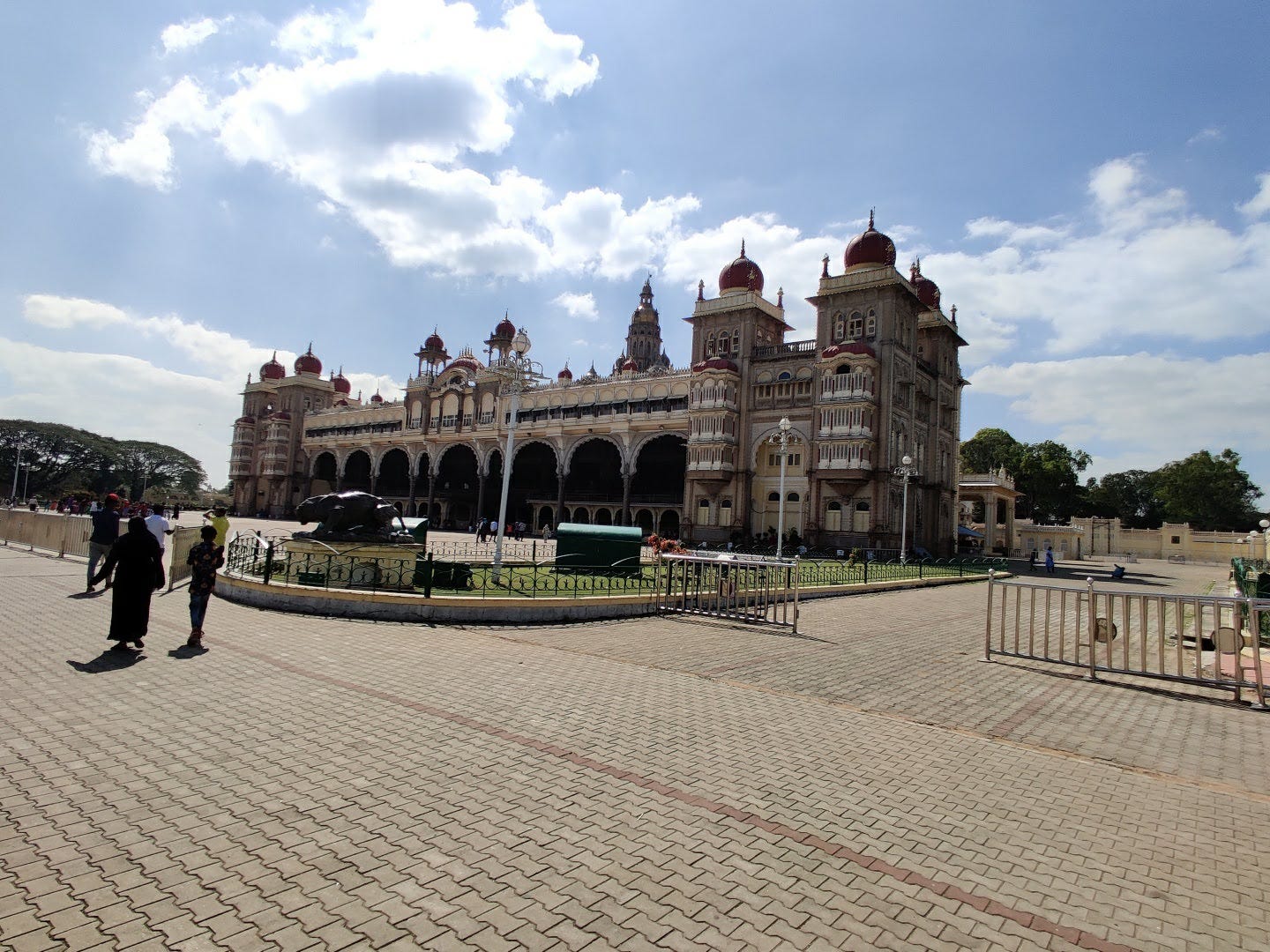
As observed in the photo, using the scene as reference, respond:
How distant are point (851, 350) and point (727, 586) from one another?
26.6 metres

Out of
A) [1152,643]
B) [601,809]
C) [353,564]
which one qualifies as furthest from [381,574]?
[1152,643]

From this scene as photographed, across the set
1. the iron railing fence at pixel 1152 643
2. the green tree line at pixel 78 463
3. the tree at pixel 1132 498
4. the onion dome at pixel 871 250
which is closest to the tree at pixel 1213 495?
the tree at pixel 1132 498

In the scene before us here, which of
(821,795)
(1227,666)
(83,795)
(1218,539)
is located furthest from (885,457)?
(1218,539)

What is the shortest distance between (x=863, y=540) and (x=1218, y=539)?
4886 cm

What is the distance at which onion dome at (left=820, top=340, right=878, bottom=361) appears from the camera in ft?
116

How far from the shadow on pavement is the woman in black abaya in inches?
4.9

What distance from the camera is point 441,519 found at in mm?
60875

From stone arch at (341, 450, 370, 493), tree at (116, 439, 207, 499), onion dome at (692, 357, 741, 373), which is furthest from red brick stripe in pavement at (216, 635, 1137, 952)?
tree at (116, 439, 207, 499)

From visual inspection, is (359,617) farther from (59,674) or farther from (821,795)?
(821,795)

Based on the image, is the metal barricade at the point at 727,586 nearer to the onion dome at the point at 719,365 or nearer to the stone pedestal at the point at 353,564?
the stone pedestal at the point at 353,564

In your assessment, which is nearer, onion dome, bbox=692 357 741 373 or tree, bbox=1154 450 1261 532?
onion dome, bbox=692 357 741 373

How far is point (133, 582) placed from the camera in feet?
23.8

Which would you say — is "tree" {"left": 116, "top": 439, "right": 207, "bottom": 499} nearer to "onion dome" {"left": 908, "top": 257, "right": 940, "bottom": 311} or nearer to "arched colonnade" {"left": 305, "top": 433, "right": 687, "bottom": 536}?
"arched colonnade" {"left": 305, "top": 433, "right": 687, "bottom": 536}

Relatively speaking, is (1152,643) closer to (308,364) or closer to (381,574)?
(381,574)
